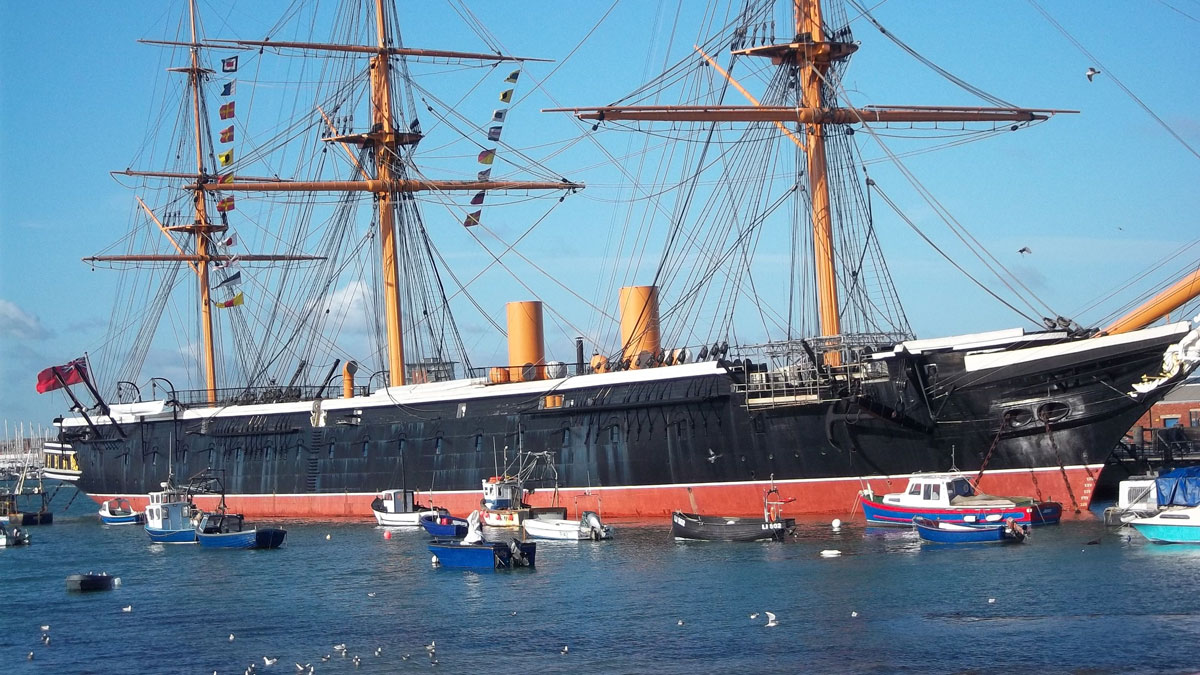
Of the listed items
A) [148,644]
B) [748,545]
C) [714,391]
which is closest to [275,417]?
[714,391]

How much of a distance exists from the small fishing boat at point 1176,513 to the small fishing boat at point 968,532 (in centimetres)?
336

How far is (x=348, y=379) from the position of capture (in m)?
68.0

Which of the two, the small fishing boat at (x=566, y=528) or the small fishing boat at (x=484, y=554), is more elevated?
the small fishing boat at (x=566, y=528)

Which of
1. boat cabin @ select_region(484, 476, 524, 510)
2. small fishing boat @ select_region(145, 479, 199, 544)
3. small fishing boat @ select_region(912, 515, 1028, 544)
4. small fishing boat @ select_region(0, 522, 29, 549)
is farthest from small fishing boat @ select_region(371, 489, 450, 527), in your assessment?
small fishing boat @ select_region(912, 515, 1028, 544)

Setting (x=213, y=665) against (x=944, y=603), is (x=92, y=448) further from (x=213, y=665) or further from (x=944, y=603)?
(x=944, y=603)

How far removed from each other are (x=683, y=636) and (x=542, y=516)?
21063 mm

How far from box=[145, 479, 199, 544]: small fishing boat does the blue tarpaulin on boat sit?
3677cm

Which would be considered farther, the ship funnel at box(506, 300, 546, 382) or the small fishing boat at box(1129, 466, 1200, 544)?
the ship funnel at box(506, 300, 546, 382)

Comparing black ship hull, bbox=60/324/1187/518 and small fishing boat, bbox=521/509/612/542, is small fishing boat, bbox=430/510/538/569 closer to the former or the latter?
small fishing boat, bbox=521/509/612/542

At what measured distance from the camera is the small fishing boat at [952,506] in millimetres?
41906

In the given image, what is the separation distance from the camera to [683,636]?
30.0m

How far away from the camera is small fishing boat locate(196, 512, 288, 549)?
51469 mm

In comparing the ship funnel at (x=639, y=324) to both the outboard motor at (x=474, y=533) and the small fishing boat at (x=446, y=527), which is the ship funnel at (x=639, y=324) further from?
the outboard motor at (x=474, y=533)

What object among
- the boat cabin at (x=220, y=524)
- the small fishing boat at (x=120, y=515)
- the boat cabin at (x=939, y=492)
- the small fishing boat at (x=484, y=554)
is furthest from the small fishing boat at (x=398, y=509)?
the boat cabin at (x=939, y=492)
